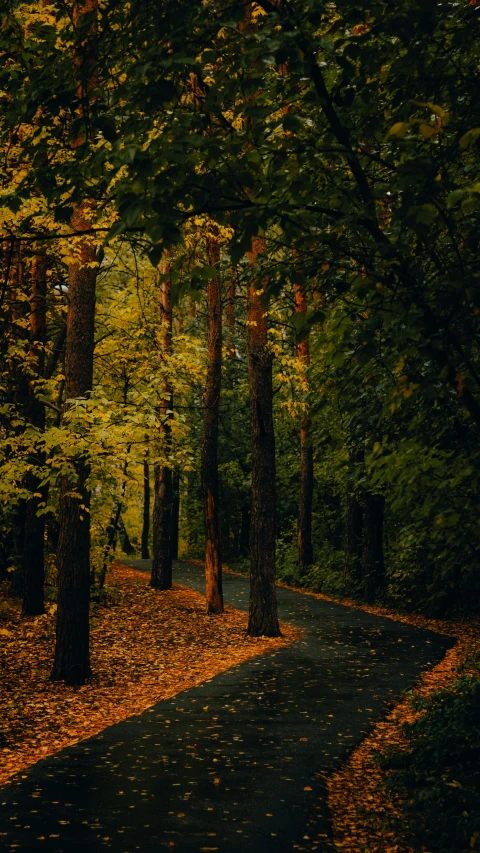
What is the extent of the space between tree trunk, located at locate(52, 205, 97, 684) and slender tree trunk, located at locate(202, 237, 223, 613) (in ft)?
23.2

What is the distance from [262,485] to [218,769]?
8853 mm

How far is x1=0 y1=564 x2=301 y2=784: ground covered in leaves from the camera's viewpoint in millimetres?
9383

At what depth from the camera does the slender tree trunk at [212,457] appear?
18953mm

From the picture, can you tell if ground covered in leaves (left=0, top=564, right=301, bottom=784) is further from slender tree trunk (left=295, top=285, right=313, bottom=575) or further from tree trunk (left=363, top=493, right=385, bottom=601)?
slender tree trunk (left=295, top=285, right=313, bottom=575)

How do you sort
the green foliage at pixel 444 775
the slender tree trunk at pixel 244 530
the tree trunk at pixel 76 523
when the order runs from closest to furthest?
the green foliage at pixel 444 775, the tree trunk at pixel 76 523, the slender tree trunk at pixel 244 530

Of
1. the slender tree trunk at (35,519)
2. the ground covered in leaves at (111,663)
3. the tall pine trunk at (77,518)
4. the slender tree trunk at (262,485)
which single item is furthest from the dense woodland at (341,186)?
the slender tree trunk at (35,519)

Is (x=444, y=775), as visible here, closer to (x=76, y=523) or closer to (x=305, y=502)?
(x=76, y=523)

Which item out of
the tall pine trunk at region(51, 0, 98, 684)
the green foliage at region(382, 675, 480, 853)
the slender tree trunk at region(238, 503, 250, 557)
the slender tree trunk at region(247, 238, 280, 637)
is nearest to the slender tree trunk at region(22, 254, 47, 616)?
the slender tree trunk at region(247, 238, 280, 637)

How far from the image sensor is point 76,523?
11.5 meters

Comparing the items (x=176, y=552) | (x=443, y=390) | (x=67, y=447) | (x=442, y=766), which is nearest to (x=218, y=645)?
(x=67, y=447)

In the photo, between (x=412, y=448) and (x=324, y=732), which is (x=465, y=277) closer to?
(x=412, y=448)

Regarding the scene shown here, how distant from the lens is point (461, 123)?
483 cm

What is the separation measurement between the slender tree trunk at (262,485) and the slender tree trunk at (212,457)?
2751 millimetres

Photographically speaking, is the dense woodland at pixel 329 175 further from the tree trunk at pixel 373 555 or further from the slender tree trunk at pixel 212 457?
the tree trunk at pixel 373 555
